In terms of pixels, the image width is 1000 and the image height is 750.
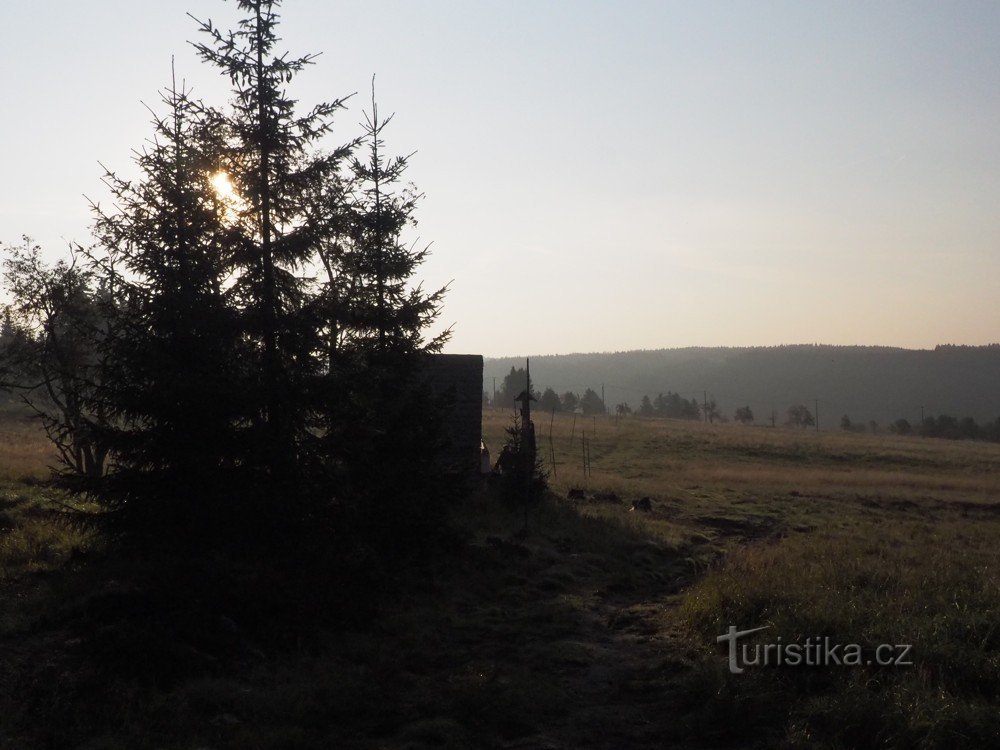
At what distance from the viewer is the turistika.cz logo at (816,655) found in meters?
8.35

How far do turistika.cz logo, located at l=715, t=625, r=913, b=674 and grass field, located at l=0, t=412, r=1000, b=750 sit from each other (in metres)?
0.12

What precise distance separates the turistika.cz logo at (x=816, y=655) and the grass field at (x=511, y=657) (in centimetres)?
12

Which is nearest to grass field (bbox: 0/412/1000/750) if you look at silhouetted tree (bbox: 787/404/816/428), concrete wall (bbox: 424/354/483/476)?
concrete wall (bbox: 424/354/483/476)

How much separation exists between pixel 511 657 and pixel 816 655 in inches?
136

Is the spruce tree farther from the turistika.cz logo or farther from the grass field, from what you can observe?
the turistika.cz logo

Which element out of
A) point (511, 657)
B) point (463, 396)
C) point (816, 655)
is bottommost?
point (511, 657)

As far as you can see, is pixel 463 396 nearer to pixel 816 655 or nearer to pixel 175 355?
pixel 175 355

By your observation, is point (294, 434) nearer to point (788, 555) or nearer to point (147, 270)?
point (147, 270)

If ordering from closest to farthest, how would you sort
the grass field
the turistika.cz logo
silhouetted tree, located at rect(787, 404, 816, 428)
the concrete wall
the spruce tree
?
1. the grass field
2. the turistika.cz logo
3. the spruce tree
4. the concrete wall
5. silhouetted tree, located at rect(787, 404, 816, 428)

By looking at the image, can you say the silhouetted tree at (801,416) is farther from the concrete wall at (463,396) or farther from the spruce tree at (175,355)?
the spruce tree at (175,355)

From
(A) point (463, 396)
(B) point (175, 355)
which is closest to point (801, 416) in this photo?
(A) point (463, 396)

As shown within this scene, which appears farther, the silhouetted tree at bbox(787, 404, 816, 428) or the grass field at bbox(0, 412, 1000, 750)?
the silhouetted tree at bbox(787, 404, 816, 428)

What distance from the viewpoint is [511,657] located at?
10.3 metres

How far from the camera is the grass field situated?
7.34 metres
